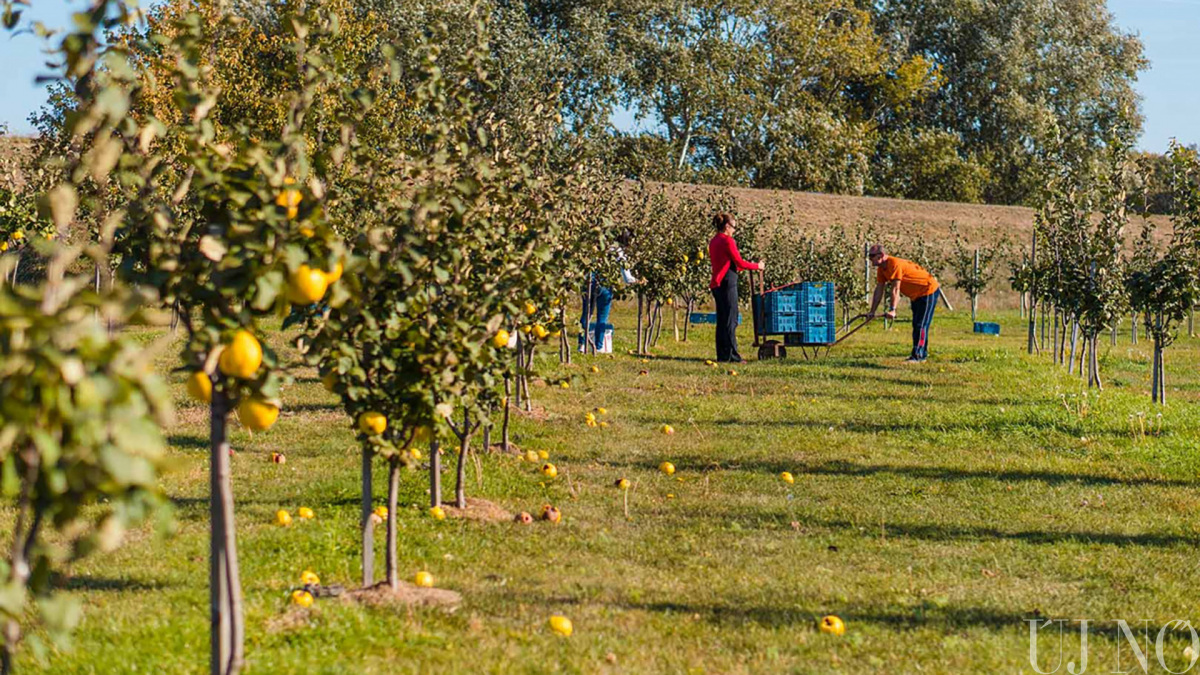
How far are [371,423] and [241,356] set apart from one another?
170 cm

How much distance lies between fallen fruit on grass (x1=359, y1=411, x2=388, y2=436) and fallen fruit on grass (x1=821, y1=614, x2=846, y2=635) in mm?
2055

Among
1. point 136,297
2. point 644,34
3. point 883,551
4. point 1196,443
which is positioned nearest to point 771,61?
point 644,34

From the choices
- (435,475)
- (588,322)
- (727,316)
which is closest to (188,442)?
(435,475)

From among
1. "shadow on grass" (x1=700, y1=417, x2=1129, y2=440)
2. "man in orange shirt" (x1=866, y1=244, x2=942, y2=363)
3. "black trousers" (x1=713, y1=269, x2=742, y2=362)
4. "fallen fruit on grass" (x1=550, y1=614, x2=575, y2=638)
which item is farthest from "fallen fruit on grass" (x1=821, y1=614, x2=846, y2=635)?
"man in orange shirt" (x1=866, y1=244, x2=942, y2=363)

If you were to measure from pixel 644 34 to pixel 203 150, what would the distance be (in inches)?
1589

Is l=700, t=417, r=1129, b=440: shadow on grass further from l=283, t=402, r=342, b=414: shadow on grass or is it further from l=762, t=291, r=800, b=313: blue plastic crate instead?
l=762, t=291, r=800, b=313: blue plastic crate

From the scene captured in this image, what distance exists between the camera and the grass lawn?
4.56 meters

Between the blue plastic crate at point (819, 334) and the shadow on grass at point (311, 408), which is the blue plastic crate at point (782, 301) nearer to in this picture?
the blue plastic crate at point (819, 334)

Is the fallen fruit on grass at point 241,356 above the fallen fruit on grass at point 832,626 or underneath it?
above

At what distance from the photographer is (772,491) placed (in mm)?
7789

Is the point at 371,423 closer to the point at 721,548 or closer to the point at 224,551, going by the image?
the point at 224,551

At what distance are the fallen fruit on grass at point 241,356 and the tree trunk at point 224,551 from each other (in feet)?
0.86

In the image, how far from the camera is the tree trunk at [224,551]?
11.2 feet

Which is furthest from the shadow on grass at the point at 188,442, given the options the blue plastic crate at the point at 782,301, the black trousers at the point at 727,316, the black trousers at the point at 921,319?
the black trousers at the point at 921,319
